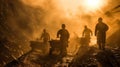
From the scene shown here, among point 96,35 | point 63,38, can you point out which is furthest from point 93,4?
point 96,35

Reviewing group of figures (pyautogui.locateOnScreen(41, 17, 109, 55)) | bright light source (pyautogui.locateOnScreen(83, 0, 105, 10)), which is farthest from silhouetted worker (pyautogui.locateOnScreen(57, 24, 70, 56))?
bright light source (pyautogui.locateOnScreen(83, 0, 105, 10))

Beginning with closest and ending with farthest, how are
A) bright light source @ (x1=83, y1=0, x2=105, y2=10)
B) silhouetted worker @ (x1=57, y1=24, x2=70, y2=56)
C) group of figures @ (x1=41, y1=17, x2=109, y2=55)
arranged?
group of figures @ (x1=41, y1=17, x2=109, y2=55)
silhouetted worker @ (x1=57, y1=24, x2=70, y2=56)
bright light source @ (x1=83, y1=0, x2=105, y2=10)

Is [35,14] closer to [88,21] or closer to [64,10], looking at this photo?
[64,10]

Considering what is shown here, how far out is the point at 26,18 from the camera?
48.6m

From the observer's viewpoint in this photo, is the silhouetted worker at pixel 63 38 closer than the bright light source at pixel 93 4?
Yes

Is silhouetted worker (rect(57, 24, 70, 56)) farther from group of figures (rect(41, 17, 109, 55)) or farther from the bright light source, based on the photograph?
the bright light source

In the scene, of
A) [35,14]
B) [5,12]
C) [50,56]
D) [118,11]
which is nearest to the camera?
[50,56]

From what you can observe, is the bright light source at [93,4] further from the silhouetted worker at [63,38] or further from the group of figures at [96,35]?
the silhouetted worker at [63,38]

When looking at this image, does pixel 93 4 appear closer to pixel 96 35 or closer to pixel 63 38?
pixel 63 38

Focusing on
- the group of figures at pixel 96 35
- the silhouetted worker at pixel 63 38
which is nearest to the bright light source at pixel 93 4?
the group of figures at pixel 96 35

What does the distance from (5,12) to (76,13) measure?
1461cm

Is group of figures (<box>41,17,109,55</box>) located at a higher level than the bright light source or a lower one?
lower

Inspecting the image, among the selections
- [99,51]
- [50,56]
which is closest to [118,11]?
[50,56]

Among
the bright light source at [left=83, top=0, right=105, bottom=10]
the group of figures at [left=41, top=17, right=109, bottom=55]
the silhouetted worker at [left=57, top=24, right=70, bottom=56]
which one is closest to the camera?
the group of figures at [left=41, top=17, right=109, bottom=55]
